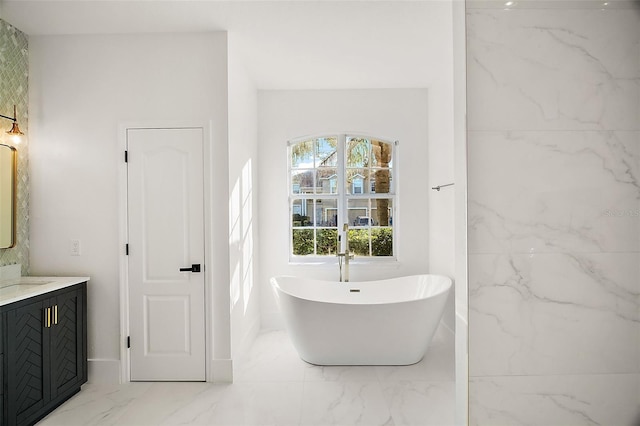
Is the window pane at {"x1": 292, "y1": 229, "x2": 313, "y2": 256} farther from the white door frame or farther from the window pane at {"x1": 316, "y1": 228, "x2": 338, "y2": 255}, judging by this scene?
the white door frame

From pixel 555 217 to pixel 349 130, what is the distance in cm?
279

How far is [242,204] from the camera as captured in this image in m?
3.30

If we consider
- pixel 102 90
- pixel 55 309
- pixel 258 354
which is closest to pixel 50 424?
pixel 55 309

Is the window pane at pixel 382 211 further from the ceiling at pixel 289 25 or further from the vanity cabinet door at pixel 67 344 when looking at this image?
the vanity cabinet door at pixel 67 344

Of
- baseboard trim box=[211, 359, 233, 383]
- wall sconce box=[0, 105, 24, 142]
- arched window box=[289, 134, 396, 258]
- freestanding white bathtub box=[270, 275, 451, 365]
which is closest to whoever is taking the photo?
wall sconce box=[0, 105, 24, 142]

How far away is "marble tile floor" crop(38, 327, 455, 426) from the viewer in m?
2.26

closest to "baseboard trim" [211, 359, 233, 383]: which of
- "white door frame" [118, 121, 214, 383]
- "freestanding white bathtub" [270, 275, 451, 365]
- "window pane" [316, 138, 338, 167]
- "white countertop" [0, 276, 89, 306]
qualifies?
"white door frame" [118, 121, 214, 383]

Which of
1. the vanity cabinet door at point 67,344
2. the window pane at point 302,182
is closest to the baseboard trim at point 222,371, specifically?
the vanity cabinet door at point 67,344

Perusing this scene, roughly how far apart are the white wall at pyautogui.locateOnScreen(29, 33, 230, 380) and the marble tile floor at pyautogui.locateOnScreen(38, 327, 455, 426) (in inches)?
12.1

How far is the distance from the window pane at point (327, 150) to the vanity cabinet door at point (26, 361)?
2.82m

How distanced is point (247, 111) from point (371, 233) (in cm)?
188

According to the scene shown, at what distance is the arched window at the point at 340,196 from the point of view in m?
4.15

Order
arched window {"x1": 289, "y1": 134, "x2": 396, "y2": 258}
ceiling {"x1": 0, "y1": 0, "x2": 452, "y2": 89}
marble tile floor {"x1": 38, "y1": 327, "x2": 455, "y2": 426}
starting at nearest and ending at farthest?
marble tile floor {"x1": 38, "y1": 327, "x2": 455, "y2": 426} → ceiling {"x1": 0, "y1": 0, "x2": 452, "y2": 89} → arched window {"x1": 289, "y1": 134, "x2": 396, "y2": 258}

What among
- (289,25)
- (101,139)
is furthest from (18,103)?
(289,25)
